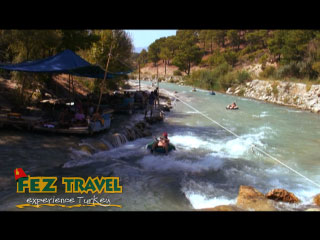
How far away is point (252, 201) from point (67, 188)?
411 centimetres

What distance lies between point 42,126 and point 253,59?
47.2 m

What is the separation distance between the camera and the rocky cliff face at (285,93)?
886 inches

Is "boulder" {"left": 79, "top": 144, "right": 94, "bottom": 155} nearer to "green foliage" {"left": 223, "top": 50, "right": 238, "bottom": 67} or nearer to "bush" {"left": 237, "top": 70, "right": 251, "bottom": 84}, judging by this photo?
"bush" {"left": 237, "top": 70, "right": 251, "bottom": 84}

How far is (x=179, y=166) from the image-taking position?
8.51m

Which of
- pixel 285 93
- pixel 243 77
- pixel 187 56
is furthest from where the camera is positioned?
pixel 187 56

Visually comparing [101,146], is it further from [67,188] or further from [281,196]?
[281,196]

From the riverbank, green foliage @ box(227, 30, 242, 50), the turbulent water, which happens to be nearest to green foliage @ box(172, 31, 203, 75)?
green foliage @ box(227, 30, 242, 50)

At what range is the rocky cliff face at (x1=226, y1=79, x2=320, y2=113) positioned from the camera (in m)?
22.5

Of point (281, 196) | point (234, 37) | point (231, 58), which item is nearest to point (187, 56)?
point (231, 58)

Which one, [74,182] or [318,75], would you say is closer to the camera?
[74,182]

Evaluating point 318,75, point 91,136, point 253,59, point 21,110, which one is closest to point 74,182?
point 91,136

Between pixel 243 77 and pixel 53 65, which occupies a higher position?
pixel 243 77
